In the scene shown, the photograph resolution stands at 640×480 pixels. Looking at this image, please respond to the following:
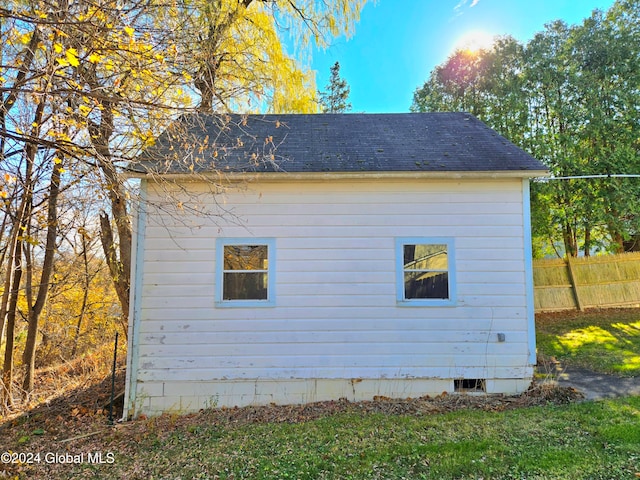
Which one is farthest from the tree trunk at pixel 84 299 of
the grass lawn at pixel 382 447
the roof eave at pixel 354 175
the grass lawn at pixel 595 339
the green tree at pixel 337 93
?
the green tree at pixel 337 93

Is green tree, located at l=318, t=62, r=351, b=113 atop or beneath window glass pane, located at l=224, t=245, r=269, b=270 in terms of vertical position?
atop

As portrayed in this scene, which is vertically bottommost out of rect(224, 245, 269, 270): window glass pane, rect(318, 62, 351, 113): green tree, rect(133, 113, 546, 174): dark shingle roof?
rect(224, 245, 269, 270): window glass pane

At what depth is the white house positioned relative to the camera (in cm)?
548

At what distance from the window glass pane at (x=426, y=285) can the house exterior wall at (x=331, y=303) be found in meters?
0.21

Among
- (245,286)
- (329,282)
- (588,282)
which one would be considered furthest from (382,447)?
(588,282)

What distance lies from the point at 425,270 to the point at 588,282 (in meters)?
9.06

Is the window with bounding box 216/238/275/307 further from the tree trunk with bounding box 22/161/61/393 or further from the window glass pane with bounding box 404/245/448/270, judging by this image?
the tree trunk with bounding box 22/161/61/393

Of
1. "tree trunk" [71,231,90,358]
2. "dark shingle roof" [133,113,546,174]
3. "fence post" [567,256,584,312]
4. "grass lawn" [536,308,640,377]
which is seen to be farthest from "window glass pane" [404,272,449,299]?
"fence post" [567,256,584,312]

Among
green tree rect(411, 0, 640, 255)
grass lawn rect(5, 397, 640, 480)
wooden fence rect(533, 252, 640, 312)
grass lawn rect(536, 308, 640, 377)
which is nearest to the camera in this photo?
grass lawn rect(5, 397, 640, 480)

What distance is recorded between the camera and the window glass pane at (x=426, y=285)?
564 centimetres

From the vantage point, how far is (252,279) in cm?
565

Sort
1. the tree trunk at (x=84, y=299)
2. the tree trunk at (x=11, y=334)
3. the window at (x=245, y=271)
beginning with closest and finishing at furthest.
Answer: the window at (x=245, y=271) < the tree trunk at (x=11, y=334) < the tree trunk at (x=84, y=299)

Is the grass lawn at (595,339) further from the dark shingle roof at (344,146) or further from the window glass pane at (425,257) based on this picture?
the dark shingle roof at (344,146)

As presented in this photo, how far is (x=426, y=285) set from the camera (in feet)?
18.6
